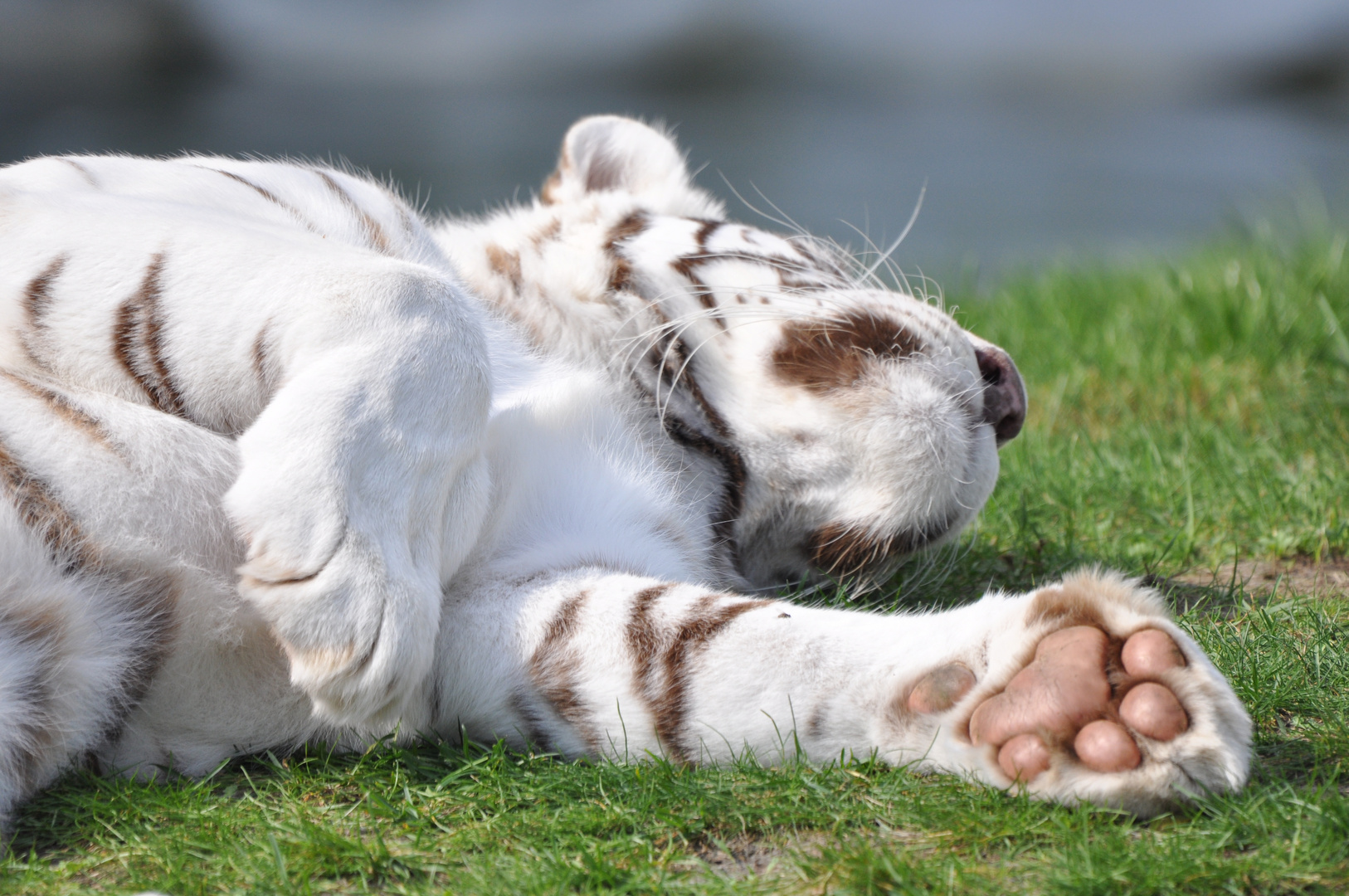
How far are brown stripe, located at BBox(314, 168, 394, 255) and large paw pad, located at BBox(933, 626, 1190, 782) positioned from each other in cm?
111

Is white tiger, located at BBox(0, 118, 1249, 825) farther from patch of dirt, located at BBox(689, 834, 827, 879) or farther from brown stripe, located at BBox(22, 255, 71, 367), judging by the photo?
patch of dirt, located at BBox(689, 834, 827, 879)

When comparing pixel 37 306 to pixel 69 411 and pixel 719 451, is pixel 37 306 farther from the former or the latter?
pixel 719 451

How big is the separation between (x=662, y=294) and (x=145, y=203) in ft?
2.64

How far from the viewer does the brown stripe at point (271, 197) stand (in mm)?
1679

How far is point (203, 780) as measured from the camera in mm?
1296

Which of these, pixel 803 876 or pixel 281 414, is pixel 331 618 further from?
pixel 803 876

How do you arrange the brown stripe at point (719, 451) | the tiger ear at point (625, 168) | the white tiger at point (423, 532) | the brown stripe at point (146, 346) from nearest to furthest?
1. the white tiger at point (423, 532)
2. the brown stripe at point (146, 346)
3. the brown stripe at point (719, 451)
4. the tiger ear at point (625, 168)

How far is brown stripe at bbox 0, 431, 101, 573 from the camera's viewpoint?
1263 mm

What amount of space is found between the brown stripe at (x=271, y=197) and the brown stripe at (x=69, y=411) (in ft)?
1.50

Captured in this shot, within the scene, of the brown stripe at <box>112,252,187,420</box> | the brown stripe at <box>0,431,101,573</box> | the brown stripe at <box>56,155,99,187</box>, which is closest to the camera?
the brown stripe at <box>0,431,101,573</box>

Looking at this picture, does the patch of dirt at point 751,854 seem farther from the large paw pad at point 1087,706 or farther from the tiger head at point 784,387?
the tiger head at point 784,387

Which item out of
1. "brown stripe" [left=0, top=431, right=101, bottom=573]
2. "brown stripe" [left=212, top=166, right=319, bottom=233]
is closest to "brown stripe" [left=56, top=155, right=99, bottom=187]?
"brown stripe" [left=212, top=166, right=319, bottom=233]

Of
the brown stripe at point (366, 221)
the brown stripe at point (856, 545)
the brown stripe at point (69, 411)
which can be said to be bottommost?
the brown stripe at point (856, 545)

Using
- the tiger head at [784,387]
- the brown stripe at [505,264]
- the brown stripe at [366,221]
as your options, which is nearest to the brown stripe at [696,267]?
the tiger head at [784,387]
